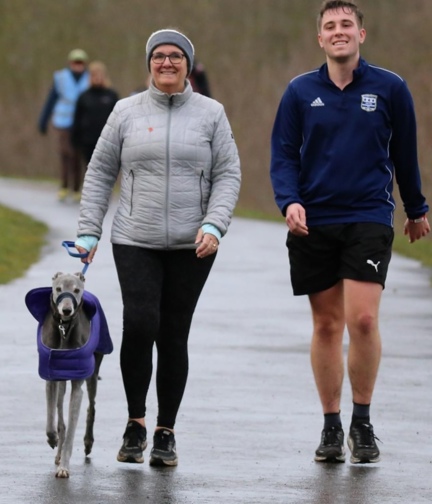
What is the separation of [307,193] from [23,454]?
171 cm

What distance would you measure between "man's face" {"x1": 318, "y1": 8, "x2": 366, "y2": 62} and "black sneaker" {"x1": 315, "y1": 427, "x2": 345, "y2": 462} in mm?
1662

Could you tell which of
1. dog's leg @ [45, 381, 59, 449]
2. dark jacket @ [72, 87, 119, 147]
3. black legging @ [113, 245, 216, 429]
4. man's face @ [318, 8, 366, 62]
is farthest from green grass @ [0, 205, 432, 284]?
man's face @ [318, 8, 366, 62]

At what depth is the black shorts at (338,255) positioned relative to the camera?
790cm

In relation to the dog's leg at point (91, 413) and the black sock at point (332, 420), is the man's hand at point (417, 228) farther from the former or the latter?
the dog's leg at point (91, 413)

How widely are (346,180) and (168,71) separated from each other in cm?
91

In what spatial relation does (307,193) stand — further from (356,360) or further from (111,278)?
(111,278)

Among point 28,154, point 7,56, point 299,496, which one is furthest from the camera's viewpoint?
point 7,56

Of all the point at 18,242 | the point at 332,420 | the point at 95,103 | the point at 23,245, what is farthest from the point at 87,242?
the point at 95,103

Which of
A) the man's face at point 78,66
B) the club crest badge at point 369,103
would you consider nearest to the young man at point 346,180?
the club crest badge at point 369,103

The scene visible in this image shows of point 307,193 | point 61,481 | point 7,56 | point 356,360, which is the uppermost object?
point 7,56

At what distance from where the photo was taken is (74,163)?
2558cm

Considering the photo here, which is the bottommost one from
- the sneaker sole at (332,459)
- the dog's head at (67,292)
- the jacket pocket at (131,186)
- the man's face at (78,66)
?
the sneaker sole at (332,459)

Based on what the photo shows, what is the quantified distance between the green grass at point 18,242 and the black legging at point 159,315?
303 inches

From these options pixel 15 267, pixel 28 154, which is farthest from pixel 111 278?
pixel 28 154
